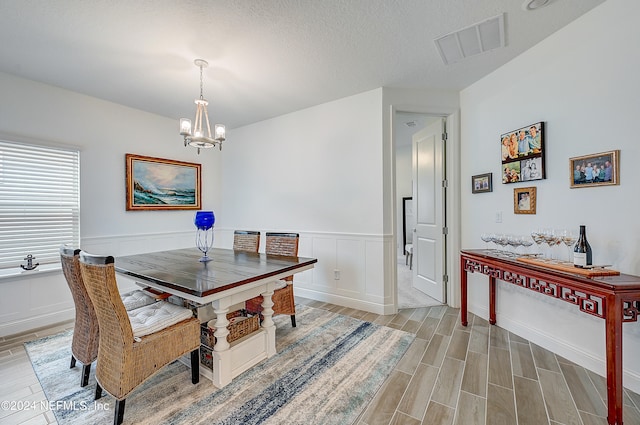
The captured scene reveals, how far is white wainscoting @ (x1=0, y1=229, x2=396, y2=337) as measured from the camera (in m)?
2.85

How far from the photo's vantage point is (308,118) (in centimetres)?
384

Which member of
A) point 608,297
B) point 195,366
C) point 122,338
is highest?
point 608,297

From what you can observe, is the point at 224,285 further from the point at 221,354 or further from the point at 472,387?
the point at 472,387

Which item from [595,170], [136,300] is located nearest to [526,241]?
[595,170]

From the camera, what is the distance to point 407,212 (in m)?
6.28

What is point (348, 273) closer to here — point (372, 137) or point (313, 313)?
point (313, 313)

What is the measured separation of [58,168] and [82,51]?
5.08 feet

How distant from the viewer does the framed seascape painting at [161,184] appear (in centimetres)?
380

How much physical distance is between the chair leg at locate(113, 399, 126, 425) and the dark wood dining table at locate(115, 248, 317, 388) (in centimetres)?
53

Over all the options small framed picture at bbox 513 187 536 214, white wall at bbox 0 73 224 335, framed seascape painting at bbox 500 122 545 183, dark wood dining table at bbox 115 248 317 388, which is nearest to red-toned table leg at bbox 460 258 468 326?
small framed picture at bbox 513 187 536 214

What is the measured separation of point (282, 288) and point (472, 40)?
2.82m

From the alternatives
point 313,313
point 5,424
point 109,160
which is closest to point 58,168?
point 109,160

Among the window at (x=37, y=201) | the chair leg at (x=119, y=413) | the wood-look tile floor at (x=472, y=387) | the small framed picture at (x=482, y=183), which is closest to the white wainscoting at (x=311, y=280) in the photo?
the window at (x=37, y=201)

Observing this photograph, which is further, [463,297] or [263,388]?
[463,297]
